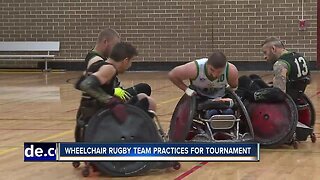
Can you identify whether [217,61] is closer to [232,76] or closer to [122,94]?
[232,76]

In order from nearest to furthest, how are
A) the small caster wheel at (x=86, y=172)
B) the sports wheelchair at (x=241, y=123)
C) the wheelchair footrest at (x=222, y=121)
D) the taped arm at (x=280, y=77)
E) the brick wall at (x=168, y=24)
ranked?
the small caster wheel at (x=86, y=172) → the sports wheelchair at (x=241, y=123) → the wheelchair footrest at (x=222, y=121) → the taped arm at (x=280, y=77) → the brick wall at (x=168, y=24)

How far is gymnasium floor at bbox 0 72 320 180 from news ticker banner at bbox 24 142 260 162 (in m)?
0.58

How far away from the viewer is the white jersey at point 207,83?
6828 millimetres

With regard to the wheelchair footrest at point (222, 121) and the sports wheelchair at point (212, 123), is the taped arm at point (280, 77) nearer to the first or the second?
the sports wheelchair at point (212, 123)

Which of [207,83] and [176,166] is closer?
[176,166]

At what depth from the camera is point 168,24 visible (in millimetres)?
20656

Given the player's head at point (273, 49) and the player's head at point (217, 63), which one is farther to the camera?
the player's head at point (273, 49)

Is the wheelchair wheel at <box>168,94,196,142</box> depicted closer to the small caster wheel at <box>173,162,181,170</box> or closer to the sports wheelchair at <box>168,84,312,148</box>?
the sports wheelchair at <box>168,84,312,148</box>

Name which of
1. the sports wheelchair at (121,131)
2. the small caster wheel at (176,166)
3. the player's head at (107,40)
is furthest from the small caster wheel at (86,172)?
the player's head at (107,40)

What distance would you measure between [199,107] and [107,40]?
120cm

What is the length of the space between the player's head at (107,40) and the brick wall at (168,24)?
1393cm

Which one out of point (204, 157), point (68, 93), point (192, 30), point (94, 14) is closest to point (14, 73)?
point (94, 14)

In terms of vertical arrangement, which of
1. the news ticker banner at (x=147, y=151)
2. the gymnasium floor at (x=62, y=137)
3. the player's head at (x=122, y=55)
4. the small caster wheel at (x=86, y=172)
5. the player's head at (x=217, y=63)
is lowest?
the gymnasium floor at (x=62, y=137)

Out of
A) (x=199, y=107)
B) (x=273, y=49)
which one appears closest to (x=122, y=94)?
(x=199, y=107)
